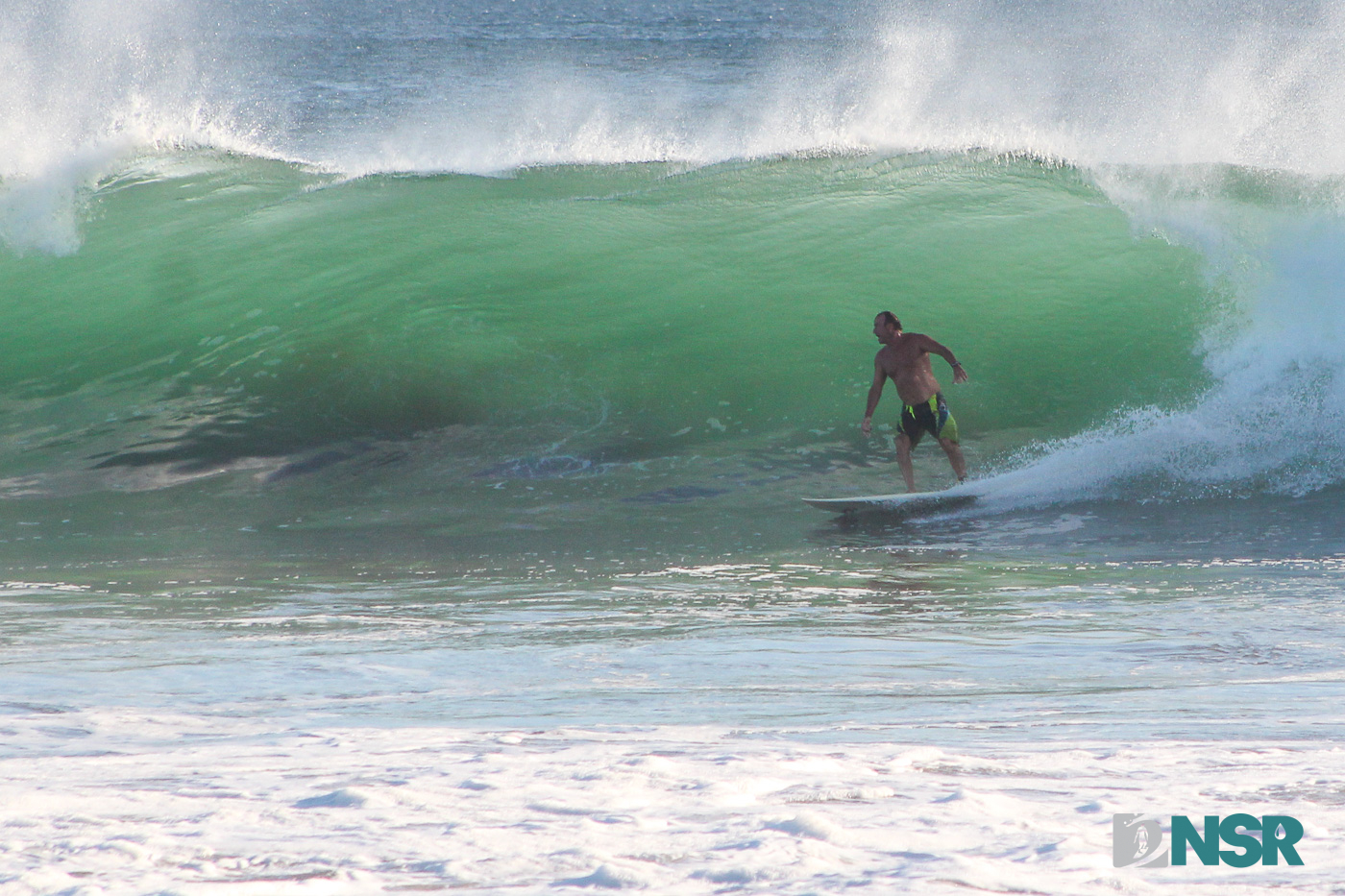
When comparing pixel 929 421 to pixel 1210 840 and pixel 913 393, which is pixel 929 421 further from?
pixel 1210 840

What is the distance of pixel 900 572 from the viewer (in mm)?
5520

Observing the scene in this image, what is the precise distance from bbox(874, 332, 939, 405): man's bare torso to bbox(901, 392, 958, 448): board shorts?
1.5 inches

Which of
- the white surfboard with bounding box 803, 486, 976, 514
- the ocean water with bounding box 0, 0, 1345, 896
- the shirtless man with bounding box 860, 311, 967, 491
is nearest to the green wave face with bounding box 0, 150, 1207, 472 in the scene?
the ocean water with bounding box 0, 0, 1345, 896

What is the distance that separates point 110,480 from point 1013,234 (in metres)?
6.99

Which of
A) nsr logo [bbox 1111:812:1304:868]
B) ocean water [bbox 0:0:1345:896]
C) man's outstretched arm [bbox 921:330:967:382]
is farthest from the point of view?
man's outstretched arm [bbox 921:330:967:382]

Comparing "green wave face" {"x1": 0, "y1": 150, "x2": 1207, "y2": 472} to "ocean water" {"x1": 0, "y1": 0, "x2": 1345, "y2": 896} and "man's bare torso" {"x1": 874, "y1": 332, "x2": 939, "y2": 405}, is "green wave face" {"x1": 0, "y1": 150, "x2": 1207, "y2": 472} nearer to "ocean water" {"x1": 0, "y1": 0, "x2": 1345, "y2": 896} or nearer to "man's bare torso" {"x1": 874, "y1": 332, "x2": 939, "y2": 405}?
"ocean water" {"x1": 0, "y1": 0, "x2": 1345, "y2": 896}

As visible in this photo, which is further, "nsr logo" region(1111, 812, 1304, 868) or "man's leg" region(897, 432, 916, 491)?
"man's leg" region(897, 432, 916, 491)

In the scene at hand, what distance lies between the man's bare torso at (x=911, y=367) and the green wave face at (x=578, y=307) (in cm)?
116

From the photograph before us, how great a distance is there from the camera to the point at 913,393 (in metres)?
6.82

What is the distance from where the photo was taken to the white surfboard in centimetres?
662

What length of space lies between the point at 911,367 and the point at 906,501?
2.52 feet

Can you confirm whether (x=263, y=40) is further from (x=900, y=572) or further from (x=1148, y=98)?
(x=900, y=572)

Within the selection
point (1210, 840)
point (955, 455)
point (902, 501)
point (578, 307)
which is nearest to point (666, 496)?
point (902, 501)

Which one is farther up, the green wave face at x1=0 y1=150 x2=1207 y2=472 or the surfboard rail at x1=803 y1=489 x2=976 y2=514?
the green wave face at x1=0 y1=150 x2=1207 y2=472
